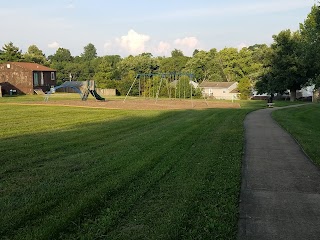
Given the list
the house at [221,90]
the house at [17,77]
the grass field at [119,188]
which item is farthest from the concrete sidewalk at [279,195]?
the house at [221,90]

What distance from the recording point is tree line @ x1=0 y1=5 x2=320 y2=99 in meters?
46.3

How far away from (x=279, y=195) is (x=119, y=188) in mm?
3166

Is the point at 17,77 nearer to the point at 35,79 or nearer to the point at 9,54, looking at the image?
the point at 35,79

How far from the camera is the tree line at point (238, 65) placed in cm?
4631

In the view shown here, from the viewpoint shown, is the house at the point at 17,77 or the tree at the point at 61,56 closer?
the house at the point at 17,77

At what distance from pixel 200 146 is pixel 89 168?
4459 mm

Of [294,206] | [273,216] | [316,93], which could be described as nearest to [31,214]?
[273,216]

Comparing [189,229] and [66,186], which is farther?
[66,186]

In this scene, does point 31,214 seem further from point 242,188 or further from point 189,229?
point 242,188

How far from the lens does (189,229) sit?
5.13 metres

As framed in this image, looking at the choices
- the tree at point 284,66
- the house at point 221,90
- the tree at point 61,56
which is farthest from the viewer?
the tree at point 61,56

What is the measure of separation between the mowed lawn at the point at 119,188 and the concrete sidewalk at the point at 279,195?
268mm

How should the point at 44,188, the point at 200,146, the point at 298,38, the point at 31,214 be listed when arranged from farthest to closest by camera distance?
the point at 298,38, the point at 200,146, the point at 44,188, the point at 31,214

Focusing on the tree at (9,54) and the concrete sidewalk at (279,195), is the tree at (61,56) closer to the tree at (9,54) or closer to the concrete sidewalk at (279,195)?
the tree at (9,54)
